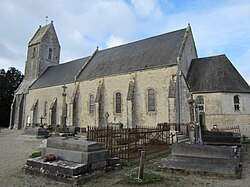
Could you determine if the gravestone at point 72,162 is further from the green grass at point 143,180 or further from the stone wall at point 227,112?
the stone wall at point 227,112

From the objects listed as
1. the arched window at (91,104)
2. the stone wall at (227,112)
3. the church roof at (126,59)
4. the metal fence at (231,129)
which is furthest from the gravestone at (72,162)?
the arched window at (91,104)

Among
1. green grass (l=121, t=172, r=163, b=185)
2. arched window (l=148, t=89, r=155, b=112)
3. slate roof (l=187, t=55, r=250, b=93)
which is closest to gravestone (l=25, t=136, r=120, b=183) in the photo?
green grass (l=121, t=172, r=163, b=185)

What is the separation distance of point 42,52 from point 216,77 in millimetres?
27034

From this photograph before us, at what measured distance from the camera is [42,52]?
33.8 meters

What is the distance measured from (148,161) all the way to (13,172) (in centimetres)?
479

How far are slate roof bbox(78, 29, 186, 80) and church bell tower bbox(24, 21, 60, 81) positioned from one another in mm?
11760

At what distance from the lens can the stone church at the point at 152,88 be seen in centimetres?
1736

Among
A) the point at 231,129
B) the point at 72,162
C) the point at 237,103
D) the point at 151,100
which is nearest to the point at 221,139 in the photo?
the point at 231,129

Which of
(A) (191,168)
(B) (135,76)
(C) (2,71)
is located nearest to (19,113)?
→ (C) (2,71)

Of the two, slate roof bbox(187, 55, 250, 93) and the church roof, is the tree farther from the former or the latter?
slate roof bbox(187, 55, 250, 93)

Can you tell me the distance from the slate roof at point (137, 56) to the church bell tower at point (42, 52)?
11760 mm

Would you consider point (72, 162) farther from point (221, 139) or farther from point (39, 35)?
point (39, 35)

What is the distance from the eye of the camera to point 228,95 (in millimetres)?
17391

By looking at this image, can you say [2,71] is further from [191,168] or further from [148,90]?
[191,168]
